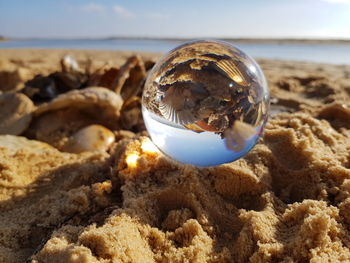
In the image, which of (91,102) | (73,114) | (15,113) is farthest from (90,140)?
(15,113)

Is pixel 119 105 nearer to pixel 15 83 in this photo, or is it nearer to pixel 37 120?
pixel 37 120

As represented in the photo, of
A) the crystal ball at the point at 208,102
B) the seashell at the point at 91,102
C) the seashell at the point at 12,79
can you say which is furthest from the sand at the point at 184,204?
the seashell at the point at 12,79

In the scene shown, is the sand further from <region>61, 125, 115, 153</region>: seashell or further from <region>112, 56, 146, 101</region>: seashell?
<region>112, 56, 146, 101</region>: seashell

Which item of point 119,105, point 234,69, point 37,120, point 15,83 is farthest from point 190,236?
point 15,83

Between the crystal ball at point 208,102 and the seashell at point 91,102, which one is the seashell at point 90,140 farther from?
the crystal ball at point 208,102

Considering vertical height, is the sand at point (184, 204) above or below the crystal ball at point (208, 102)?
below

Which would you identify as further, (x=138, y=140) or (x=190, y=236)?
(x=138, y=140)
